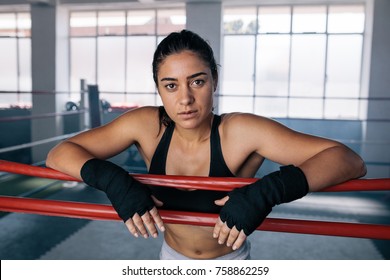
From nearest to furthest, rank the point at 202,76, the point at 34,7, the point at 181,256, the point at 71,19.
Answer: the point at 202,76 < the point at 181,256 < the point at 34,7 < the point at 71,19

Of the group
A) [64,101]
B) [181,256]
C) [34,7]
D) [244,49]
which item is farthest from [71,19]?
[181,256]

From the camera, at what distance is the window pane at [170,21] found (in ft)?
27.6

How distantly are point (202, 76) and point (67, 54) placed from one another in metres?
8.05

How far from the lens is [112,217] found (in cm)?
99

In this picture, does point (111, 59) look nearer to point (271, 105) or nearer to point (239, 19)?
point (239, 19)

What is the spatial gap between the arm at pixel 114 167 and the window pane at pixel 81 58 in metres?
7.89

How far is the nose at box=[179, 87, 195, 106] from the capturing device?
3.68 feet

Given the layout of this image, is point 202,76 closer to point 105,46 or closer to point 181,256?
point 181,256

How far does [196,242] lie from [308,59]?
712 centimetres

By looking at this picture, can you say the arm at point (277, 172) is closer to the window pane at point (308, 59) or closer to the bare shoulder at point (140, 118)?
the bare shoulder at point (140, 118)

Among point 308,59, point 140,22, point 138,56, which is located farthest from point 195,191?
point 140,22

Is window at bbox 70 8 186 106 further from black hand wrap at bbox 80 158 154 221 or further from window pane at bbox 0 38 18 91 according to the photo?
black hand wrap at bbox 80 158 154 221

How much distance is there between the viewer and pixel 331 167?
998 millimetres

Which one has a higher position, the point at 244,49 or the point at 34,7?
the point at 34,7
